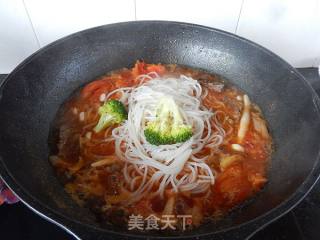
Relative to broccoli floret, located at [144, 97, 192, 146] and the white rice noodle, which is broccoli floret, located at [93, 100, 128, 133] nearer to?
broccoli floret, located at [144, 97, 192, 146]

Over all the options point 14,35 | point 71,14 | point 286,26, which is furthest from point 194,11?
point 14,35

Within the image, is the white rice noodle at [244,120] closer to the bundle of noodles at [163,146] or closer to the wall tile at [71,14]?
the bundle of noodles at [163,146]

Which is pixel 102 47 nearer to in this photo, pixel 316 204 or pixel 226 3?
pixel 226 3

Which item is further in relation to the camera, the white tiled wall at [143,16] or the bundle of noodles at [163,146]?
the white tiled wall at [143,16]

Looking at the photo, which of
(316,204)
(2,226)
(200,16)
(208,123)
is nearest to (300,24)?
(200,16)

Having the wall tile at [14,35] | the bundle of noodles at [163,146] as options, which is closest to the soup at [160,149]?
the bundle of noodles at [163,146]

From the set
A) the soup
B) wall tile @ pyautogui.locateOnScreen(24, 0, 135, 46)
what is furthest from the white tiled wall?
the soup
